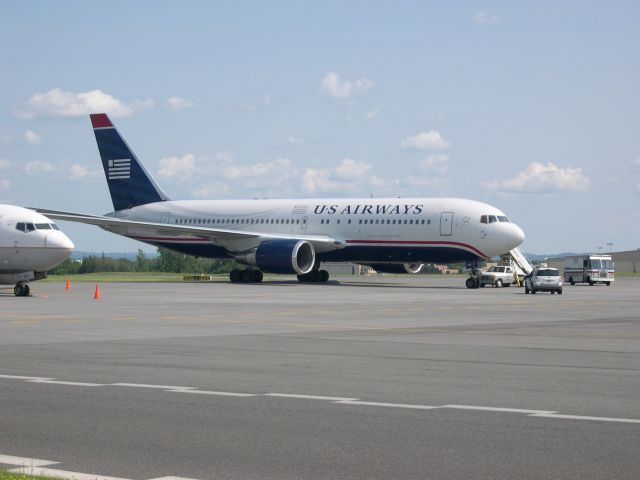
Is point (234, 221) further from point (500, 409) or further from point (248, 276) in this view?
point (500, 409)

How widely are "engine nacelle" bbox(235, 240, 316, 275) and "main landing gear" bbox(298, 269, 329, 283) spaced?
2.47 meters

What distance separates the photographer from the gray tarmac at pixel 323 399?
9.24 m

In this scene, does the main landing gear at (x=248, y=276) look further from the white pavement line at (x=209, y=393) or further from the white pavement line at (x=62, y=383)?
the white pavement line at (x=209, y=393)

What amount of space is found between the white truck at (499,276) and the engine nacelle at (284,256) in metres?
10.6

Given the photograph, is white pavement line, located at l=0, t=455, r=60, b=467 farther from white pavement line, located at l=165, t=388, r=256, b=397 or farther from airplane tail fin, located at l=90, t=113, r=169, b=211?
airplane tail fin, located at l=90, t=113, r=169, b=211

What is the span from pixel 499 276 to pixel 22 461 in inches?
2235

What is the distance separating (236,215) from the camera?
67062mm

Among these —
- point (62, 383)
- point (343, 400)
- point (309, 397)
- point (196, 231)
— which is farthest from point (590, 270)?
point (343, 400)

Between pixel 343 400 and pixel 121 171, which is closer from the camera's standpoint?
pixel 343 400

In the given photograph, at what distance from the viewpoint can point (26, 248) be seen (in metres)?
41.3

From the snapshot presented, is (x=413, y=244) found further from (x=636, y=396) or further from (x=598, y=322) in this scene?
(x=636, y=396)

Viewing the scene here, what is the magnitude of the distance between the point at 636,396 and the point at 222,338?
11.2 m

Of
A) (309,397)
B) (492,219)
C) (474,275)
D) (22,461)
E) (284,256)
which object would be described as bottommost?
(22,461)

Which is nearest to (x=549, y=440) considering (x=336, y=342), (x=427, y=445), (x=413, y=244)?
(x=427, y=445)
